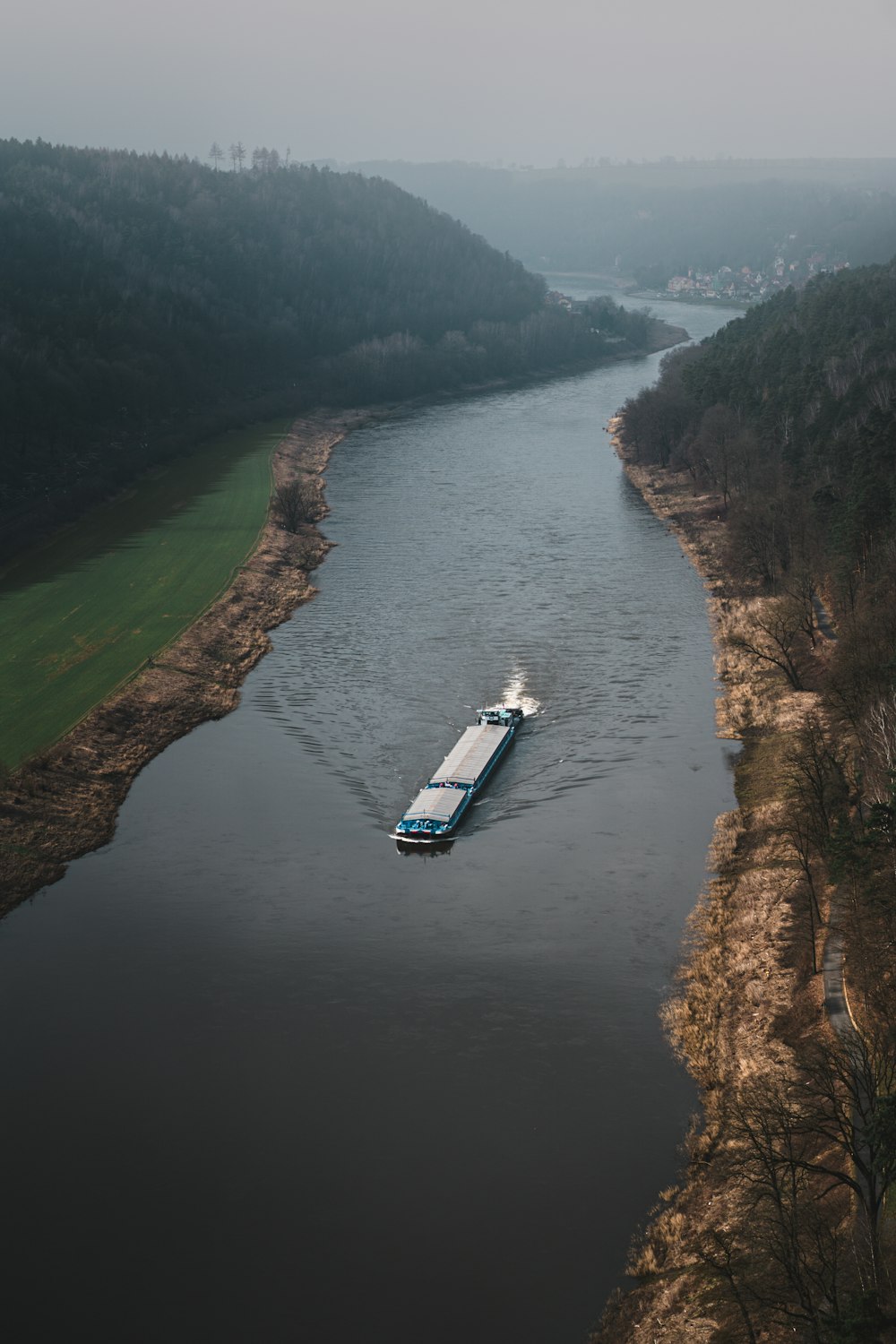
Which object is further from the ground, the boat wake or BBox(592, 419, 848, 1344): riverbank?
BBox(592, 419, 848, 1344): riverbank

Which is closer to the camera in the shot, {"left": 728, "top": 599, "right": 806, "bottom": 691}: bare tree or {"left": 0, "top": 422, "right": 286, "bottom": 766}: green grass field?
{"left": 0, "top": 422, "right": 286, "bottom": 766}: green grass field

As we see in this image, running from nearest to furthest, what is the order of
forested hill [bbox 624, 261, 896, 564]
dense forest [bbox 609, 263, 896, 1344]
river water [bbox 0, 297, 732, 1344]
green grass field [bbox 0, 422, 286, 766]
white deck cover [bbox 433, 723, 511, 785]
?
1. dense forest [bbox 609, 263, 896, 1344]
2. river water [bbox 0, 297, 732, 1344]
3. white deck cover [bbox 433, 723, 511, 785]
4. green grass field [bbox 0, 422, 286, 766]
5. forested hill [bbox 624, 261, 896, 564]

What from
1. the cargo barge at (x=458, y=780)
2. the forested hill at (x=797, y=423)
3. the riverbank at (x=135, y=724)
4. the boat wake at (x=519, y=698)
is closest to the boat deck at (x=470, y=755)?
the cargo barge at (x=458, y=780)

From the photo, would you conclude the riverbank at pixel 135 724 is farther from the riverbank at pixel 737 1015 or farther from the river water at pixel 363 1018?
the riverbank at pixel 737 1015

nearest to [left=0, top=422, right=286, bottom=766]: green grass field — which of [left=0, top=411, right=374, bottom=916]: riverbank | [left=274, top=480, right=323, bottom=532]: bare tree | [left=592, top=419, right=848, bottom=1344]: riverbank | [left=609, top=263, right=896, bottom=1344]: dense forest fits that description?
[left=0, top=411, right=374, bottom=916]: riverbank

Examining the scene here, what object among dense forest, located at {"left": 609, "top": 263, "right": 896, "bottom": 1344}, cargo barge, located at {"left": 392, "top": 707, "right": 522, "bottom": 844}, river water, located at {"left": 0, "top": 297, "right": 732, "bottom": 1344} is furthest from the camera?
cargo barge, located at {"left": 392, "top": 707, "right": 522, "bottom": 844}

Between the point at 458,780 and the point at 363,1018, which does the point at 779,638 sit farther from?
the point at 363,1018

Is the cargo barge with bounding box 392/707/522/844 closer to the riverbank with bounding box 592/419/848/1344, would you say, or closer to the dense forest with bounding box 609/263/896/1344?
the riverbank with bounding box 592/419/848/1344

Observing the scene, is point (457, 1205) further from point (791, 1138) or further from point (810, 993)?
point (810, 993)
